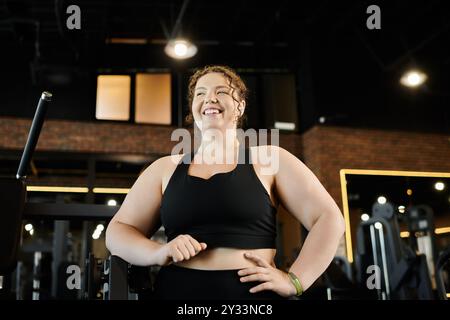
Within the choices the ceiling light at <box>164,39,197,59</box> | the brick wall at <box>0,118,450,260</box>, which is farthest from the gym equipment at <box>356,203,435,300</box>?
the ceiling light at <box>164,39,197,59</box>

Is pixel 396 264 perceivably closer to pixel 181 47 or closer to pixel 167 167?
pixel 167 167

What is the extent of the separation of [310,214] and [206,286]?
0.28 metres

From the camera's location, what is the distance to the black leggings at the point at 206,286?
3.28ft

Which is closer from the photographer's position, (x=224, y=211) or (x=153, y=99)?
(x=224, y=211)

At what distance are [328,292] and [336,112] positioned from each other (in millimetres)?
2112

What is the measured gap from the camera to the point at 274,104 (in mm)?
3865

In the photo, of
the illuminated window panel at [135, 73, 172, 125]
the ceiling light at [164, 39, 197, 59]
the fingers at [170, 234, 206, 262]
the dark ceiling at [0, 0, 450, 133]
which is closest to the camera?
the fingers at [170, 234, 206, 262]

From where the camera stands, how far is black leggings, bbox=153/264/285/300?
1.00 m

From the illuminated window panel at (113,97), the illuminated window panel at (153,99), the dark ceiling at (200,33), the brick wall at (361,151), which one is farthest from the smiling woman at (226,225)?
the illuminated window panel at (153,99)

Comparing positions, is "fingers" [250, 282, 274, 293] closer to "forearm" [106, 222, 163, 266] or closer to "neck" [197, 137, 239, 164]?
"forearm" [106, 222, 163, 266]

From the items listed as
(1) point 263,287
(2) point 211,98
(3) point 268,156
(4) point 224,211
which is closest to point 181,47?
(2) point 211,98
